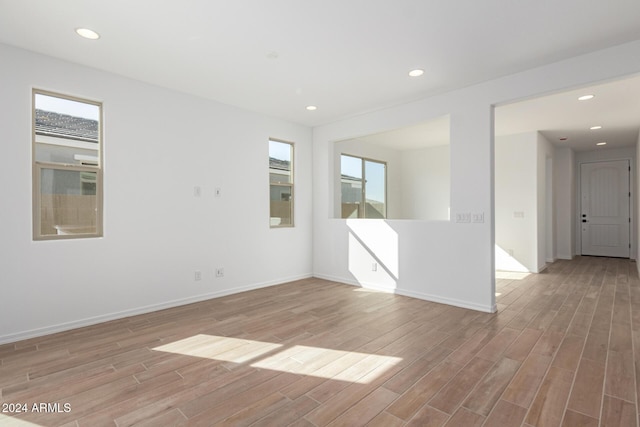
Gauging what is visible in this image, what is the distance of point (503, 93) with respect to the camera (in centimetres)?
374

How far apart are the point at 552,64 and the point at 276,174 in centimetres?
391

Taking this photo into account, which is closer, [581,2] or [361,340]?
[581,2]

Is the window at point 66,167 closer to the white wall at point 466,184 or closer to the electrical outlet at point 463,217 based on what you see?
the white wall at point 466,184

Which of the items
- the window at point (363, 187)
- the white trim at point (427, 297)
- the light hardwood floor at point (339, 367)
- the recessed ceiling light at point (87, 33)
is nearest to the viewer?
the light hardwood floor at point (339, 367)

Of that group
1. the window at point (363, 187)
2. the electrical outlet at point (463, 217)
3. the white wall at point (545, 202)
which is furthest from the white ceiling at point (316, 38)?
the white wall at point (545, 202)

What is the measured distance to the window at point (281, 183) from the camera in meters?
5.43

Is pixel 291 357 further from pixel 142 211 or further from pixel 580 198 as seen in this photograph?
pixel 580 198

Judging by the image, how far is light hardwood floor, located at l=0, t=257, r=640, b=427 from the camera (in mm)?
1972

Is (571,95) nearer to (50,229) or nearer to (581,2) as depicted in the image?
(581,2)

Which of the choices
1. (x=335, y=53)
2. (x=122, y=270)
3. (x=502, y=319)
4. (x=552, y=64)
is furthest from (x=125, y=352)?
(x=552, y=64)

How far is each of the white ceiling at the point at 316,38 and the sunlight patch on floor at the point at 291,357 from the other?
2785mm

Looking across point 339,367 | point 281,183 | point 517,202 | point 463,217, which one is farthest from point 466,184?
point 517,202

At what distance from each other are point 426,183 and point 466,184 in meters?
4.62

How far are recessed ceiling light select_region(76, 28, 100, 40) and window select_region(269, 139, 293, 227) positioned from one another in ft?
9.21
